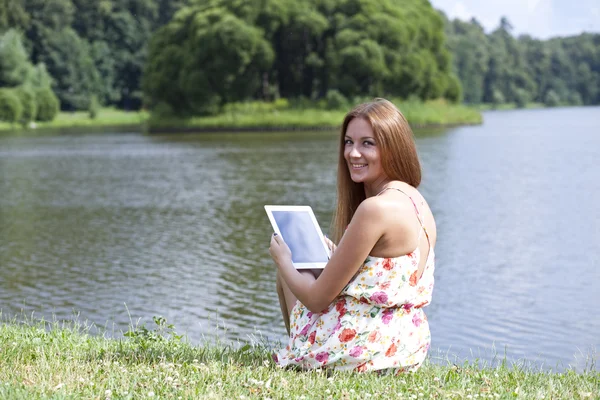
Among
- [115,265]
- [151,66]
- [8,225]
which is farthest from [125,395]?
[151,66]

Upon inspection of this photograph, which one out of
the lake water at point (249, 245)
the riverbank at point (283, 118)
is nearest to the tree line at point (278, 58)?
the riverbank at point (283, 118)

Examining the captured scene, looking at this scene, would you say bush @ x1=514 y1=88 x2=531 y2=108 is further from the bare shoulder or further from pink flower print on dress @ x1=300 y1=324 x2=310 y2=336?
the bare shoulder

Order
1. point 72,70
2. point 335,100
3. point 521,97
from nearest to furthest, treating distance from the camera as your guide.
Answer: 1. point 335,100
2. point 72,70
3. point 521,97

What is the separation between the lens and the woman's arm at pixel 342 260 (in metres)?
4.23

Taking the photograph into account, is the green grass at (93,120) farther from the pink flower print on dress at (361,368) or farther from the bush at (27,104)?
the pink flower print on dress at (361,368)

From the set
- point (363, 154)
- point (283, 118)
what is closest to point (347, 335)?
point (363, 154)

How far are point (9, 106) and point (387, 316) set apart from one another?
219 feet

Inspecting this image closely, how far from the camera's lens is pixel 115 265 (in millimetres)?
14281

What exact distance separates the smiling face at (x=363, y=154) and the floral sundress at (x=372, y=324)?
299 millimetres

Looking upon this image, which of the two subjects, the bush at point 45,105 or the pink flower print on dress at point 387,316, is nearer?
the pink flower print on dress at point 387,316

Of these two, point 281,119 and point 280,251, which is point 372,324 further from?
point 281,119

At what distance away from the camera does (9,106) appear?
2653 inches

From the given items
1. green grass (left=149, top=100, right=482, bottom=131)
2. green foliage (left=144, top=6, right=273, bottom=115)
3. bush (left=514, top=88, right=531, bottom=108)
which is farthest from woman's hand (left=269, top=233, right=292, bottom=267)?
bush (left=514, top=88, right=531, bottom=108)

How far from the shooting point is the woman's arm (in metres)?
4.23
